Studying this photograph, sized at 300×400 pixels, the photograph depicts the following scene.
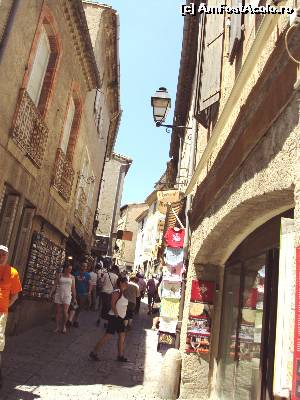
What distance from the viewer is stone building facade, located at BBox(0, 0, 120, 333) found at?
25.0ft

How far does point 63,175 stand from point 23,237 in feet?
9.34

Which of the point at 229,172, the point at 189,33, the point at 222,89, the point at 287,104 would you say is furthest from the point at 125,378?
the point at 189,33

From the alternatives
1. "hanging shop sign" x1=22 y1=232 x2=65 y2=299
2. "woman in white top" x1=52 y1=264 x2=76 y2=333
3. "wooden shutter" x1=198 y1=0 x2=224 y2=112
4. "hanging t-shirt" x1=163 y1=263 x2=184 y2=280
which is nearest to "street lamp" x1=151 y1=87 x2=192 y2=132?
"wooden shutter" x1=198 y1=0 x2=224 y2=112

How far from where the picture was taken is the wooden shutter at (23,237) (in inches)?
358

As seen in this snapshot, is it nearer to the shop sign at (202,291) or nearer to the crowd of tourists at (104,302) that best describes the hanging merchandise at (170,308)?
the crowd of tourists at (104,302)

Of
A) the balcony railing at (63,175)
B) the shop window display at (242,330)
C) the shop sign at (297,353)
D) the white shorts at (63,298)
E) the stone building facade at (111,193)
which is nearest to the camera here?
the shop sign at (297,353)

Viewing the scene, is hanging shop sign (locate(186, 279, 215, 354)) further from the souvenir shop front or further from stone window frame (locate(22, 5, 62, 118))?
stone window frame (locate(22, 5, 62, 118))

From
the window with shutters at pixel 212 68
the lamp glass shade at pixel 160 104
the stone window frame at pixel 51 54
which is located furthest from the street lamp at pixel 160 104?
the stone window frame at pixel 51 54

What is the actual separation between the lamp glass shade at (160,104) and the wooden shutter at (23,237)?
3.54 metres

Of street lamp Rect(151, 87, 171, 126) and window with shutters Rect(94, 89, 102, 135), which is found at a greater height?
window with shutters Rect(94, 89, 102, 135)

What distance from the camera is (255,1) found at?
5465 mm

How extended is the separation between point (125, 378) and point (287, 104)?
18.4 ft

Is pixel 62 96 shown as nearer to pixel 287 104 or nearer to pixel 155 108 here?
pixel 155 108

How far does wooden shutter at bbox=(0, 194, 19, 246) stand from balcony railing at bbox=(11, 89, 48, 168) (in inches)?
37.9
